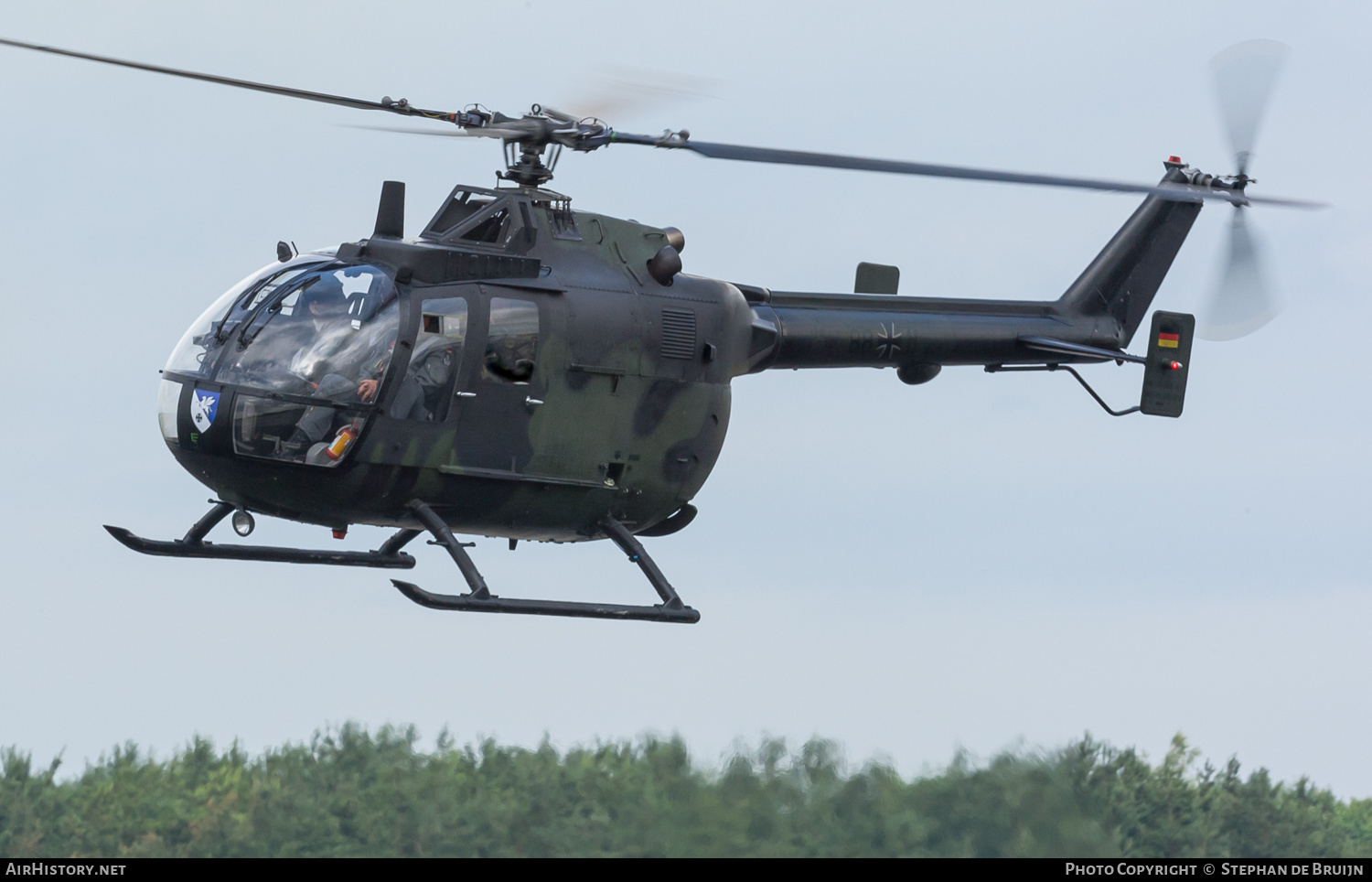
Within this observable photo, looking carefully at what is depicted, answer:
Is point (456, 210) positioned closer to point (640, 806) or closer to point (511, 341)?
point (511, 341)

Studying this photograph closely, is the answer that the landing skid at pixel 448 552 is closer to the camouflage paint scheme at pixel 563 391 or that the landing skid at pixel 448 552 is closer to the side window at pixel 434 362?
the camouflage paint scheme at pixel 563 391

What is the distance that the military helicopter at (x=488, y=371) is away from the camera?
13.1 metres

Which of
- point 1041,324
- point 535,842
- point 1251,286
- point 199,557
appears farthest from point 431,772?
point 1251,286

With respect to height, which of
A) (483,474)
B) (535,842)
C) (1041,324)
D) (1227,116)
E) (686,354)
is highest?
(1227,116)

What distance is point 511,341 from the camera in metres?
13.8

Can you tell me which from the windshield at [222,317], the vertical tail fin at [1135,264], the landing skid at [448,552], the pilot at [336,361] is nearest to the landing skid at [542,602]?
the landing skid at [448,552]

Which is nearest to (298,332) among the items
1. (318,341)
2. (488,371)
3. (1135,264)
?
(318,341)

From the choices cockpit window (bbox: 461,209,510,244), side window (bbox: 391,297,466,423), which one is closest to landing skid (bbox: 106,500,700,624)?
side window (bbox: 391,297,466,423)

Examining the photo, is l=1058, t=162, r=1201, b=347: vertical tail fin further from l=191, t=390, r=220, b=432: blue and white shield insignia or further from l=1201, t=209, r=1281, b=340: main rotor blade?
l=191, t=390, r=220, b=432: blue and white shield insignia

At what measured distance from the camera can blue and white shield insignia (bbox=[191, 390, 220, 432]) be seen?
13171mm

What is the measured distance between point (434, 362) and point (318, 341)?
849 mm

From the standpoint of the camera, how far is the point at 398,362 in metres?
13.2
